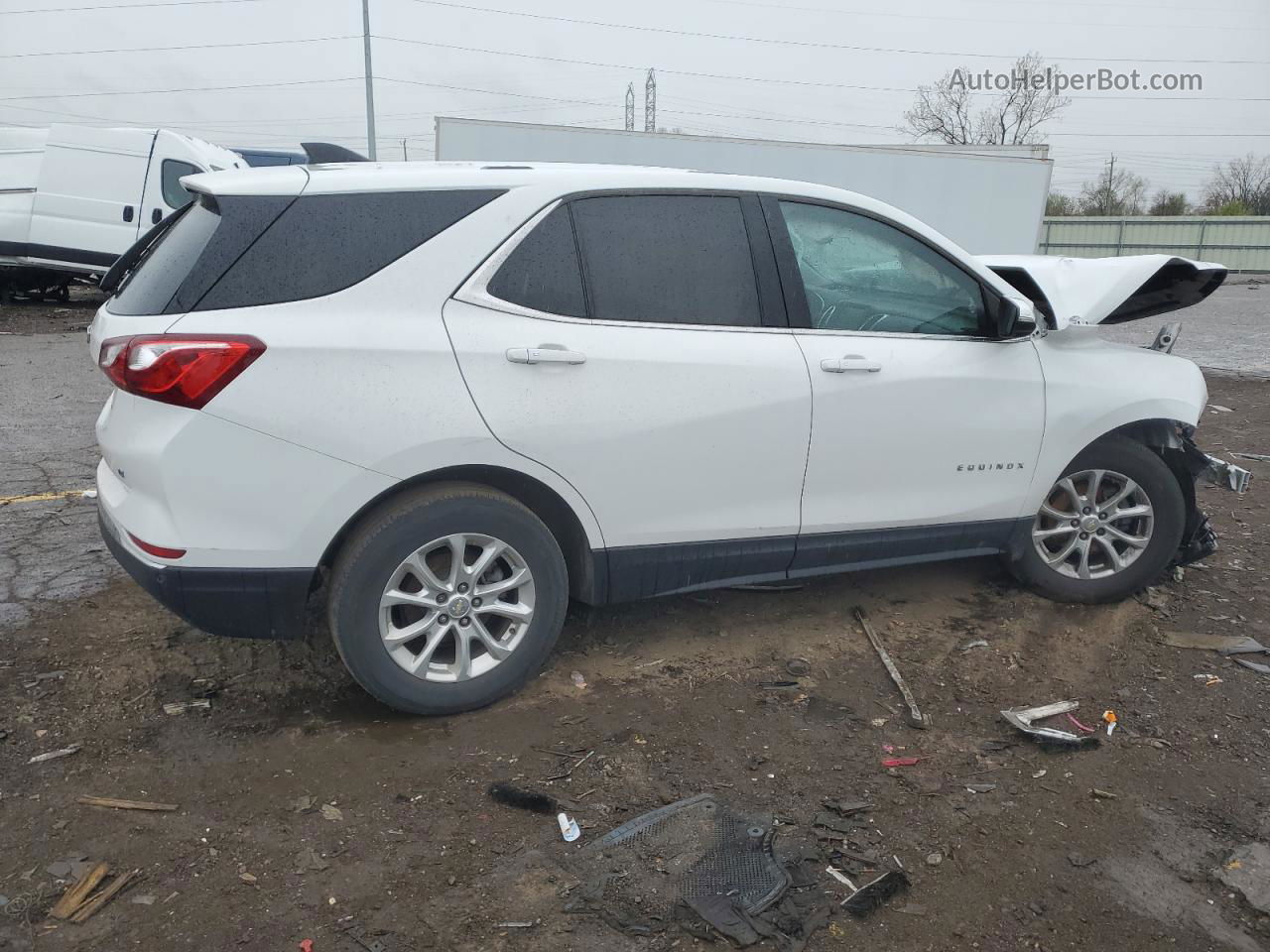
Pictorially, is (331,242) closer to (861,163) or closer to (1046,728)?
(1046,728)

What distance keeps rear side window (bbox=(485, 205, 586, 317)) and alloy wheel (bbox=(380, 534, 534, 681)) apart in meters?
0.81

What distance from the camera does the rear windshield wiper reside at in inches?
141

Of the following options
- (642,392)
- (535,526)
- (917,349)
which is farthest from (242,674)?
(917,349)

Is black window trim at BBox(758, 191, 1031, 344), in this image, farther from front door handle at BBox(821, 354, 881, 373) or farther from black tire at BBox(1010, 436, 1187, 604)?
black tire at BBox(1010, 436, 1187, 604)

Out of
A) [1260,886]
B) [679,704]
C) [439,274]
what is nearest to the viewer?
A: [1260,886]

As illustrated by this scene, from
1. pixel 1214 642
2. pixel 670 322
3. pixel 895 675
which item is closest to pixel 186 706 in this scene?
pixel 670 322

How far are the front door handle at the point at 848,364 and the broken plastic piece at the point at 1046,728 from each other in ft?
4.41

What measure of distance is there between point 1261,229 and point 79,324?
40.0m

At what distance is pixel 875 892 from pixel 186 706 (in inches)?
93.8

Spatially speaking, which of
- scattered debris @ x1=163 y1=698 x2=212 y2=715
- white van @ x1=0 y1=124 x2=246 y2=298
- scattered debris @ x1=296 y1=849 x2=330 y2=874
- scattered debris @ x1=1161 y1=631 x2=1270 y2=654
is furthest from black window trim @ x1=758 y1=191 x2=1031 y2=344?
white van @ x1=0 y1=124 x2=246 y2=298

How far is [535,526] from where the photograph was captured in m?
3.37

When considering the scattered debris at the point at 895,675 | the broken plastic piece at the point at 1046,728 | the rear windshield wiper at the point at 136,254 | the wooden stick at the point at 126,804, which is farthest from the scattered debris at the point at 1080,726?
the rear windshield wiper at the point at 136,254

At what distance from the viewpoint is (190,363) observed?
115 inches

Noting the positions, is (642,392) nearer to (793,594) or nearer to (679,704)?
(679,704)
